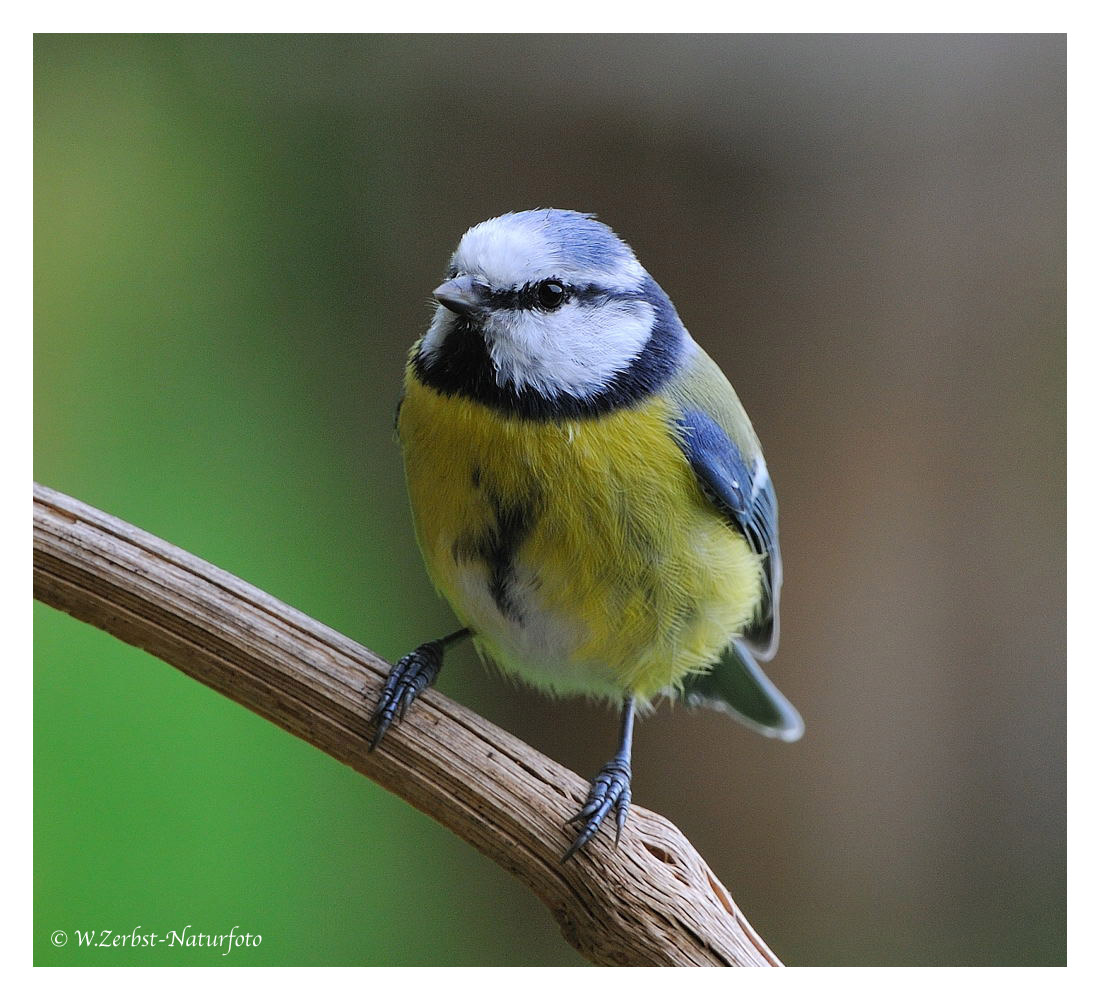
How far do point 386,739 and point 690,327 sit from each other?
26.6 inches

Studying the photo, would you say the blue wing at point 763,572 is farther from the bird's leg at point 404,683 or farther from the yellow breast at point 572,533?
the bird's leg at point 404,683

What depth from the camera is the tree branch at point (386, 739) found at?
121 centimetres

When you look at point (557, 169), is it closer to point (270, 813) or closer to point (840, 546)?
point (840, 546)

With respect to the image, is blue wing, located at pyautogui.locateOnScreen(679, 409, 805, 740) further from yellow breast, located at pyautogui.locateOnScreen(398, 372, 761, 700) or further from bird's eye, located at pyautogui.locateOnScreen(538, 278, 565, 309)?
bird's eye, located at pyautogui.locateOnScreen(538, 278, 565, 309)

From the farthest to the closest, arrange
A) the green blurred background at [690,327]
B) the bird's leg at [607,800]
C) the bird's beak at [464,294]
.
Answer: the green blurred background at [690,327]
the bird's leg at [607,800]
the bird's beak at [464,294]

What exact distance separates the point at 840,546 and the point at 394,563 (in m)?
0.67

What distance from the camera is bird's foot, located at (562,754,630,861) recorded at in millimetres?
1216

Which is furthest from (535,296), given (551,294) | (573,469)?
(573,469)

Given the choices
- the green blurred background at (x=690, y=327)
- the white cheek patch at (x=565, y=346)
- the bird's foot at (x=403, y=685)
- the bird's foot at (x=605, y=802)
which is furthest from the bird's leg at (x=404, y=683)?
the white cheek patch at (x=565, y=346)

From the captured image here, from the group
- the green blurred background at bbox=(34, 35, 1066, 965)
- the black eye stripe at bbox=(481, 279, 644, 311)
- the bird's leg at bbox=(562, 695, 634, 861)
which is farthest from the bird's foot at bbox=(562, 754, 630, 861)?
the black eye stripe at bbox=(481, 279, 644, 311)

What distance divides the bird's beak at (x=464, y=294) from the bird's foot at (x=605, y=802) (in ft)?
1.87

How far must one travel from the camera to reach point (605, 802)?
124cm

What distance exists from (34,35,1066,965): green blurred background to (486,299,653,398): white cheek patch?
22 cm

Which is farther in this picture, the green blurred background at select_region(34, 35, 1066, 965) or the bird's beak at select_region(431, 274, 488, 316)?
the green blurred background at select_region(34, 35, 1066, 965)
